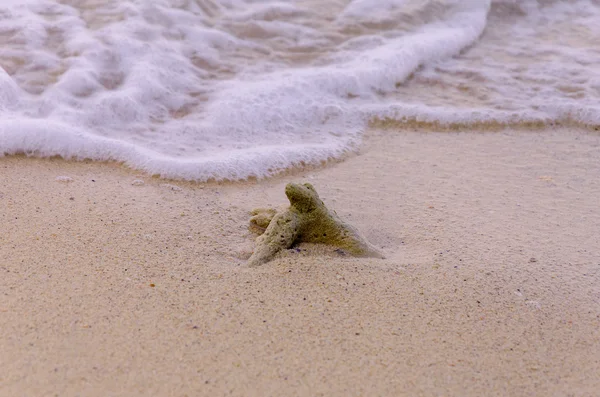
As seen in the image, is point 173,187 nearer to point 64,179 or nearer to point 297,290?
point 64,179

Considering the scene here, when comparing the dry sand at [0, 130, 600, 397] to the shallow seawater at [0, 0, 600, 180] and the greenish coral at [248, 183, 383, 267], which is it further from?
the shallow seawater at [0, 0, 600, 180]

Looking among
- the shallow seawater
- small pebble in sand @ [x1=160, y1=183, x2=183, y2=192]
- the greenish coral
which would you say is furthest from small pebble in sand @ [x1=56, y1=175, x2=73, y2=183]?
the greenish coral

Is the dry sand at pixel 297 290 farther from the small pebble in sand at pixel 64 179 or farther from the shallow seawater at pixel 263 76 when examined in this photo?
the shallow seawater at pixel 263 76

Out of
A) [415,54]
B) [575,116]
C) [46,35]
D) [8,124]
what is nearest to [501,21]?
[415,54]

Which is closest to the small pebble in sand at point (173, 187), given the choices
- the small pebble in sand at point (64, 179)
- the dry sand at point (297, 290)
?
the dry sand at point (297, 290)

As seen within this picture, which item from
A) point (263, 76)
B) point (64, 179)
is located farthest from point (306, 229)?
point (263, 76)
